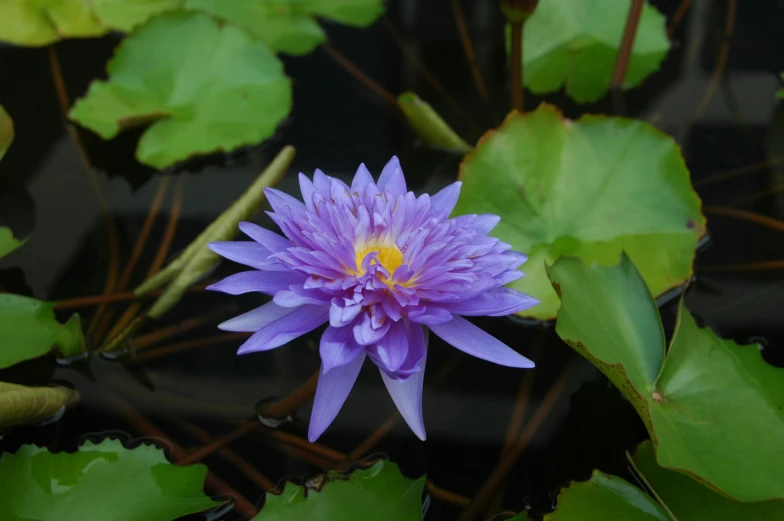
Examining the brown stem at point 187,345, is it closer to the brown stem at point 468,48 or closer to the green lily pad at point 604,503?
the green lily pad at point 604,503

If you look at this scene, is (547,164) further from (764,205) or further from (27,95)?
(27,95)

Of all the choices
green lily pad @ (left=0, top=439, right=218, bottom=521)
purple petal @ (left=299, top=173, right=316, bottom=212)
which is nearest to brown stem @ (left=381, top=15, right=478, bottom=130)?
purple petal @ (left=299, top=173, right=316, bottom=212)

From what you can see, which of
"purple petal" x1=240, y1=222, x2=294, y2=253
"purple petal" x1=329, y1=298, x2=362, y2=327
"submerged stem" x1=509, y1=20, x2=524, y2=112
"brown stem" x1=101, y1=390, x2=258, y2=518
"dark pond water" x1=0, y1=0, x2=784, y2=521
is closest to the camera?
"purple petal" x1=329, y1=298, x2=362, y2=327

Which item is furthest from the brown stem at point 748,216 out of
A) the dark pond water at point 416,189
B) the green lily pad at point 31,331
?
the green lily pad at point 31,331

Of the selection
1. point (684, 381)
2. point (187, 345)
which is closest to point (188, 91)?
point (187, 345)

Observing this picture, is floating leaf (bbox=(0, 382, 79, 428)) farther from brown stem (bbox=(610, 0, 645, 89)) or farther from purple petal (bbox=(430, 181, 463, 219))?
brown stem (bbox=(610, 0, 645, 89))

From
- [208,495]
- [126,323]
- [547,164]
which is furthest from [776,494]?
[126,323]
